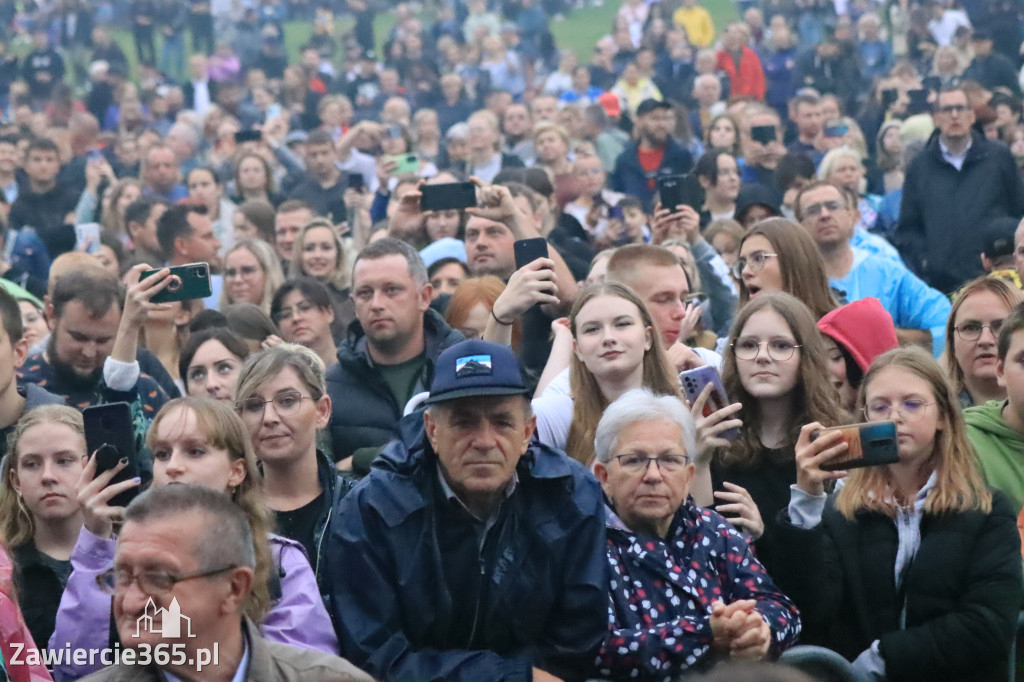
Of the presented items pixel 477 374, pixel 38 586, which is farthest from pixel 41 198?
pixel 477 374

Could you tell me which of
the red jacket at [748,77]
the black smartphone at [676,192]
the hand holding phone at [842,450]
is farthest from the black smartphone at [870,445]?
the red jacket at [748,77]

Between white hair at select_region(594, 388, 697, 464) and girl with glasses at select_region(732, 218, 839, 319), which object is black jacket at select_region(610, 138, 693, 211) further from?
white hair at select_region(594, 388, 697, 464)

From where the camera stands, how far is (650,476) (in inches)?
174

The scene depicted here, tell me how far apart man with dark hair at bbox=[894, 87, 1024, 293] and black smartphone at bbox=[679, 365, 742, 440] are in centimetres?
507

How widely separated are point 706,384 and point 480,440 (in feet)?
4.06

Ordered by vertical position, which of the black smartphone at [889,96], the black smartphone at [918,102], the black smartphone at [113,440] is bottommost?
the black smartphone at [113,440]

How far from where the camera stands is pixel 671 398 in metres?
4.66

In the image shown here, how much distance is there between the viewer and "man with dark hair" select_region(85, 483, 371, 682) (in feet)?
11.8

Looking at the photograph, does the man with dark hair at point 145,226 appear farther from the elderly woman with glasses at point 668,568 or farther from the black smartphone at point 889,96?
the black smartphone at point 889,96

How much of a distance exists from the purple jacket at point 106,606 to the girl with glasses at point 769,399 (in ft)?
4.63

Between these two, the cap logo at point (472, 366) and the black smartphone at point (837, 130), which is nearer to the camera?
the cap logo at point (472, 366)

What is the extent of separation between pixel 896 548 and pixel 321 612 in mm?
1824

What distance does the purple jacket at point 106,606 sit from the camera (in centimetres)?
421

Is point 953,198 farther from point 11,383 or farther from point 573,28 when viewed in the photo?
point 573,28
